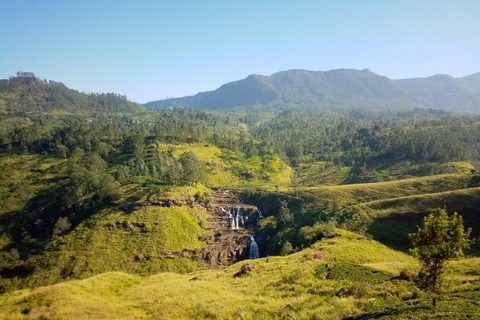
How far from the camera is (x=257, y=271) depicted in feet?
174

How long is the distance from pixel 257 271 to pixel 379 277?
858 inches

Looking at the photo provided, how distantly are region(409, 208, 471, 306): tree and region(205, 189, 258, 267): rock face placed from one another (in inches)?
2888

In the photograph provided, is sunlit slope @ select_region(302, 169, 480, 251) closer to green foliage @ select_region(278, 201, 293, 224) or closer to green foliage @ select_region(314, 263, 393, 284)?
green foliage @ select_region(278, 201, 293, 224)

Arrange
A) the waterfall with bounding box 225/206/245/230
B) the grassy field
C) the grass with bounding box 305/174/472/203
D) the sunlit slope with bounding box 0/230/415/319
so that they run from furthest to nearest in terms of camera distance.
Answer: the waterfall with bounding box 225/206/245/230 < the grass with bounding box 305/174/472/203 < the sunlit slope with bounding box 0/230/415/319 < the grassy field

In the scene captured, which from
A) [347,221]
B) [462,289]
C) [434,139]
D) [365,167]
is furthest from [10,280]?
[434,139]

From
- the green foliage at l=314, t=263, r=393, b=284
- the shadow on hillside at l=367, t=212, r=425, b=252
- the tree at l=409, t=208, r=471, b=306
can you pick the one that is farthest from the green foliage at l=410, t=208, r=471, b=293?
the shadow on hillside at l=367, t=212, r=425, b=252

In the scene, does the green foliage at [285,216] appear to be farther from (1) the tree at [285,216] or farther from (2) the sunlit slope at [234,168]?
(2) the sunlit slope at [234,168]

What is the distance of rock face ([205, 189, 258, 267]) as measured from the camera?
94062mm

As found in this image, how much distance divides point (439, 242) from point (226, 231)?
92.3 meters

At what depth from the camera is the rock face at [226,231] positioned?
94062 mm

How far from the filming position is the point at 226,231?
11088 centimetres

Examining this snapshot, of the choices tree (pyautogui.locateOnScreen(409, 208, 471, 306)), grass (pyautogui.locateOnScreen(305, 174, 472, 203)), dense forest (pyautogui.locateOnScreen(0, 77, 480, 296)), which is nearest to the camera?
tree (pyautogui.locateOnScreen(409, 208, 471, 306))

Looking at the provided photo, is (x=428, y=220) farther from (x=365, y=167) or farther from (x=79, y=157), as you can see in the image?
(x=365, y=167)

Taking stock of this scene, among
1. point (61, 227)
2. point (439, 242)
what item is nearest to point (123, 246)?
point (61, 227)
